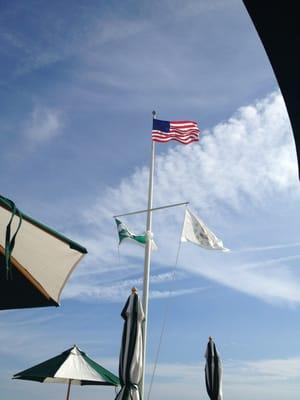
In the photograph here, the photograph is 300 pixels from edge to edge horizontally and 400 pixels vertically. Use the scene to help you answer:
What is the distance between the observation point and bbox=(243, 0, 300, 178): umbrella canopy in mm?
990

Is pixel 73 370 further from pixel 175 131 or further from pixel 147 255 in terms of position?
pixel 175 131

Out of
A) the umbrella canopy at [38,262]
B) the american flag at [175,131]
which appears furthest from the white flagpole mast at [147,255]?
the umbrella canopy at [38,262]

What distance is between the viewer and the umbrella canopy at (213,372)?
38.1 feet

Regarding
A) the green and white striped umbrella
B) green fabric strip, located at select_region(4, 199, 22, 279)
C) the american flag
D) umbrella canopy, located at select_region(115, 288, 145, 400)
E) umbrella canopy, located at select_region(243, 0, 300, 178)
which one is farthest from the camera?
the american flag

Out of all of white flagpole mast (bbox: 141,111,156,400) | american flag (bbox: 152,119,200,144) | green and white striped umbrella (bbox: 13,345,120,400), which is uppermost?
american flag (bbox: 152,119,200,144)

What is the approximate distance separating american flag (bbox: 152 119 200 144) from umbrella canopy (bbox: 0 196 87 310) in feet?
35.1

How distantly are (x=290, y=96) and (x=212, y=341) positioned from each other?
12.1 metres

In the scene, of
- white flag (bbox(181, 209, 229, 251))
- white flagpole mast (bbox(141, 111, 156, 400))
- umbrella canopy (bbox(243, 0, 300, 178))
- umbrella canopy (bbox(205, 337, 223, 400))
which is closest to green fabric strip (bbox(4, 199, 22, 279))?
umbrella canopy (bbox(243, 0, 300, 178))

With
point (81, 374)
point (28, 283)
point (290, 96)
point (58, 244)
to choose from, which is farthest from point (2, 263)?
point (81, 374)

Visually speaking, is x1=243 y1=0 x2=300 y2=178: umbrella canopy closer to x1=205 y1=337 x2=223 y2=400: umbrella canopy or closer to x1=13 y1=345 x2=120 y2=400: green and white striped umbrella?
x1=13 y1=345 x2=120 y2=400: green and white striped umbrella

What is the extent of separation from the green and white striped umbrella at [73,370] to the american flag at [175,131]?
24.6ft

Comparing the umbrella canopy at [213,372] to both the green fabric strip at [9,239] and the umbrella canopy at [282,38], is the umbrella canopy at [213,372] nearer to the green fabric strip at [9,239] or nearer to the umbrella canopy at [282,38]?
the green fabric strip at [9,239]

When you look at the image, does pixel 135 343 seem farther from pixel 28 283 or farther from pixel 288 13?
pixel 288 13

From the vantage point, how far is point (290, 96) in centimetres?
103
